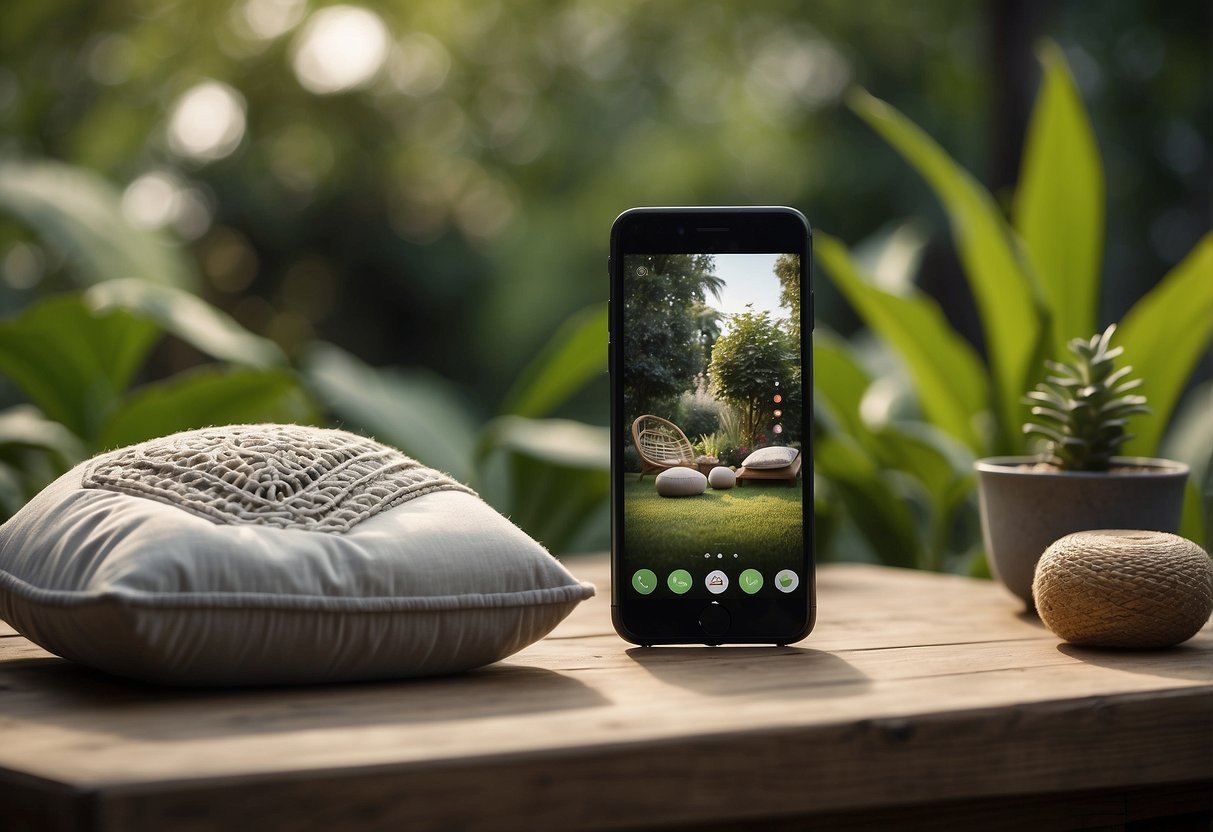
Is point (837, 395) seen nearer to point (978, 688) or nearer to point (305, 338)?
point (978, 688)

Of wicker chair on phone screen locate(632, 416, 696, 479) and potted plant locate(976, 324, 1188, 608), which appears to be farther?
potted plant locate(976, 324, 1188, 608)

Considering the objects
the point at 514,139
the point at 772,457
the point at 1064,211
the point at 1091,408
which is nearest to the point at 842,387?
the point at 1064,211

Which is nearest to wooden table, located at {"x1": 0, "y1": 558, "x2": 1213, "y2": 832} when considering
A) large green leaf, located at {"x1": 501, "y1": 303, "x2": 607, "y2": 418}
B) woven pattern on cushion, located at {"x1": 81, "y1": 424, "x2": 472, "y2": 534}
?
woven pattern on cushion, located at {"x1": 81, "y1": 424, "x2": 472, "y2": 534}

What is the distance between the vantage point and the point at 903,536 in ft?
4.97

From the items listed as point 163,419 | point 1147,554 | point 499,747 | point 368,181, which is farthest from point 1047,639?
point 368,181

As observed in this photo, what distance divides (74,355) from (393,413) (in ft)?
1.35

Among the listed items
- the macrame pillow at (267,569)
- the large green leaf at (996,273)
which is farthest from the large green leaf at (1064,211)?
the macrame pillow at (267,569)

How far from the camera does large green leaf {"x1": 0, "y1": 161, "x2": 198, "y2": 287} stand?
64.4 inches

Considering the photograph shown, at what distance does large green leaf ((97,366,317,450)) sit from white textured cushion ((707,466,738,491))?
76 cm

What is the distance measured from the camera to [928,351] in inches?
57.4

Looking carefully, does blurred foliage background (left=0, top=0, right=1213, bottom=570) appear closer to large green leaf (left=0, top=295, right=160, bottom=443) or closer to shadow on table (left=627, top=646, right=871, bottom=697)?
large green leaf (left=0, top=295, right=160, bottom=443)

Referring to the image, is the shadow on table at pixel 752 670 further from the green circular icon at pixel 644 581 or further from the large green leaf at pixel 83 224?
the large green leaf at pixel 83 224

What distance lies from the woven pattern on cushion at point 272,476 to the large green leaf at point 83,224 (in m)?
0.99

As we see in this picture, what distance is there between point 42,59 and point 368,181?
121 cm
